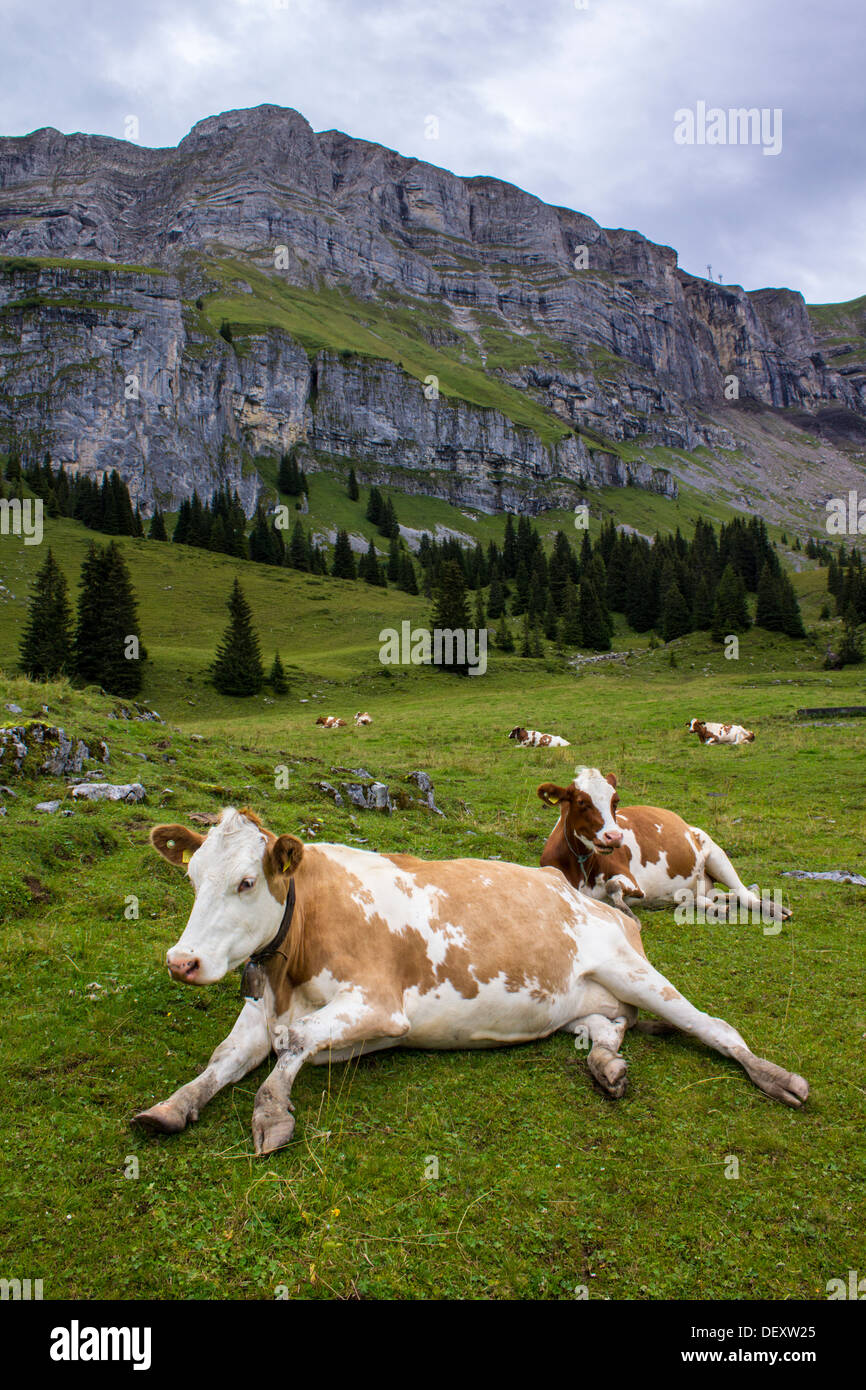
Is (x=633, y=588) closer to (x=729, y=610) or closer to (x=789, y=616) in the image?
(x=729, y=610)

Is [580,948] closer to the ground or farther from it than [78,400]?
closer to the ground

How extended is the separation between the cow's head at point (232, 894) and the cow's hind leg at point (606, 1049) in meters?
2.57

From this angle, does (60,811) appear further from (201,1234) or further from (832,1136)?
(832,1136)

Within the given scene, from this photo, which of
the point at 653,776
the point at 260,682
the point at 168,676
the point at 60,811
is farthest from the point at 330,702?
the point at 60,811

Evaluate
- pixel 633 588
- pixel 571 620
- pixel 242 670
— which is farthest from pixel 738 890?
pixel 633 588

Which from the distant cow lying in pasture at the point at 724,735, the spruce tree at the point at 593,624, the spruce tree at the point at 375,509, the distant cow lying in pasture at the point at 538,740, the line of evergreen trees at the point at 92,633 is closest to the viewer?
the distant cow lying in pasture at the point at 538,740

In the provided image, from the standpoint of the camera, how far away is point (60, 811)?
960cm

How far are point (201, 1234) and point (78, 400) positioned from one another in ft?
587

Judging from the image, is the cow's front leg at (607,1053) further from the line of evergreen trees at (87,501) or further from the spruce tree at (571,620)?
the line of evergreen trees at (87,501)

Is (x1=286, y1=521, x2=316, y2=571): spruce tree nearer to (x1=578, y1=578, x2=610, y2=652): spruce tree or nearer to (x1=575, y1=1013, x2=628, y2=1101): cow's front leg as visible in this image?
(x1=578, y1=578, x2=610, y2=652): spruce tree

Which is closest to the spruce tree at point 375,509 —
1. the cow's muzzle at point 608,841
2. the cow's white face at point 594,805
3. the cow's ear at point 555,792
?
the cow's ear at point 555,792

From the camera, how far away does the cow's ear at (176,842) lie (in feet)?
15.8

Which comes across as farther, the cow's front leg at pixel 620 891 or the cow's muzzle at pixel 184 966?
the cow's front leg at pixel 620 891
